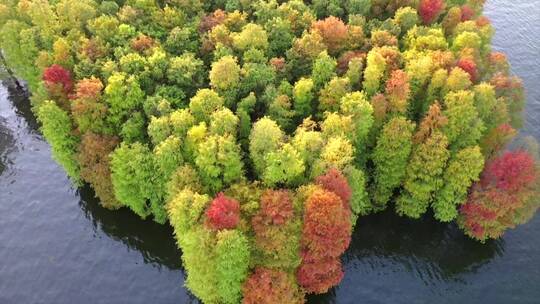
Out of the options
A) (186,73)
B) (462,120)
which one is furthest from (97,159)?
(462,120)

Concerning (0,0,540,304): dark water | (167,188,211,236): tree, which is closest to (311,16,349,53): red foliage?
(0,0,540,304): dark water

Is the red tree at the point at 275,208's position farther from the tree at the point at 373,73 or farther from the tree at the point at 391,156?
the tree at the point at 373,73

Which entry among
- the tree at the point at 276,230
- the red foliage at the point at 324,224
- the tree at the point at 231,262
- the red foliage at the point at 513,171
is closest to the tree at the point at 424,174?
the red foliage at the point at 513,171

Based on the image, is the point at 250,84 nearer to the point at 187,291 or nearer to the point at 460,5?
the point at 187,291

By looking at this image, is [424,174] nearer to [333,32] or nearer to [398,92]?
[398,92]

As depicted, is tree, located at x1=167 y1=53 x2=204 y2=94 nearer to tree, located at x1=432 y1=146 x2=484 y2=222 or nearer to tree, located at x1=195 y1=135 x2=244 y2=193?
tree, located at x1=195 y1=135 x2=244 y2=193
